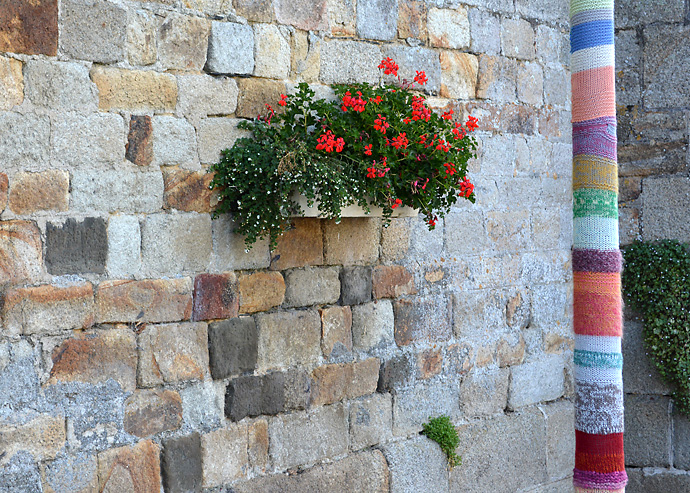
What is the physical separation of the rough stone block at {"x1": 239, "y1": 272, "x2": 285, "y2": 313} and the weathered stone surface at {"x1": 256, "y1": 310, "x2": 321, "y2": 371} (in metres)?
0.05

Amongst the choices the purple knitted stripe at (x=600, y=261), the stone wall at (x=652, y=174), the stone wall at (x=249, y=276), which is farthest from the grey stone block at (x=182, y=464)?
→ the stone wall at (x=652, y=174)

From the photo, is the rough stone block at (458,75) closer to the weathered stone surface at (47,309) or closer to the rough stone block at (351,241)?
the rough stone block at (351,241)

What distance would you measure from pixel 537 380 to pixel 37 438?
2.85m

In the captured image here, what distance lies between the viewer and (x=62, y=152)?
8.39 ft

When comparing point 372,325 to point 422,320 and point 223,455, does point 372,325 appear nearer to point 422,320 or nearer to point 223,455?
point 422,320

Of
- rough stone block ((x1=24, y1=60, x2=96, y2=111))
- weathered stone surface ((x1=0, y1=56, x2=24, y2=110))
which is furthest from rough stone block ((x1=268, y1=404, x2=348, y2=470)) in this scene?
weathered stone surface ((x1=0, y1=56, x2=24, y2=110))

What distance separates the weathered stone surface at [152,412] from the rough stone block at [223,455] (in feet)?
0.55

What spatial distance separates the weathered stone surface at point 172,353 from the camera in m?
2.75

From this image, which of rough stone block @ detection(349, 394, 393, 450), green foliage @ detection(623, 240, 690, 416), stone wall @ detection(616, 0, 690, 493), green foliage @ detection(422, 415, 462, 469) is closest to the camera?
rough stone block @ detection(349, 394, 393, 450)

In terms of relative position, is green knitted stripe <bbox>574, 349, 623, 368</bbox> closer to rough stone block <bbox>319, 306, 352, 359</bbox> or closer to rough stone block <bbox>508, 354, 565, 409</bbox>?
rough stone block <bbox>319, 306, 352, 359</bbox>

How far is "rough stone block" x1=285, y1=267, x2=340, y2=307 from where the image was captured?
3.16 meters

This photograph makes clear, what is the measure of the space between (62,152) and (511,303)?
2.61 m

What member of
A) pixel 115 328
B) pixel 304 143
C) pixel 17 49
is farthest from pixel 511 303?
pixel 17 49

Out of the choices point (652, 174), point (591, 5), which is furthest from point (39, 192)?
point (652, 174)
